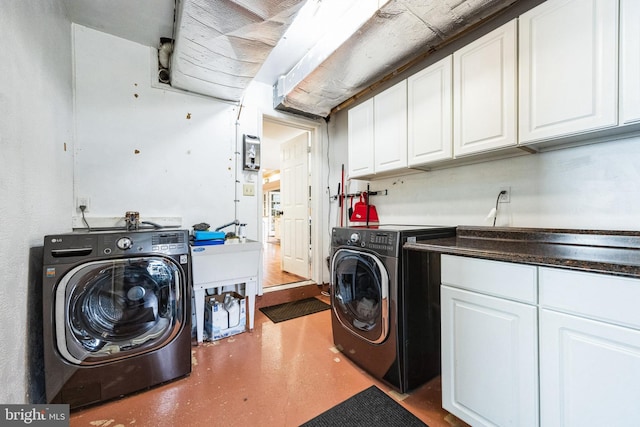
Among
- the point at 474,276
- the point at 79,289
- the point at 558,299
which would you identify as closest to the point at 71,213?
the point at 79,289

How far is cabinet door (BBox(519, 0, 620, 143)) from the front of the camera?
42.6 inches

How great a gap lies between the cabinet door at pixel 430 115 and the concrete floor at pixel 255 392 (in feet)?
4.93

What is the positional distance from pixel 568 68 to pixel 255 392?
235 centimetres

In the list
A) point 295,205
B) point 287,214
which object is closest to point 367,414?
point 295,205

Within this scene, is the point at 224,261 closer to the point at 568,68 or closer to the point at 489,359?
the point at 489,359

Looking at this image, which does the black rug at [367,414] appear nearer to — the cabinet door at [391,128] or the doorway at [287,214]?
the cabinet door at [391,128]

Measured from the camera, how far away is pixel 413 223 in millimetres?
2275

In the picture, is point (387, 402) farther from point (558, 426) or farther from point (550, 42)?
point (550, 42)

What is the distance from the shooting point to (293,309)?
2699 millimetres

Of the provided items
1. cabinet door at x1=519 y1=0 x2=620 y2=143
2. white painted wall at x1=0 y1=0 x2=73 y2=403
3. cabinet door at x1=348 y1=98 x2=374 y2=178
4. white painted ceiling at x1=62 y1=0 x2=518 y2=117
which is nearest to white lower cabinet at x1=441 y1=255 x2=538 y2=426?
cabinet door at x1=519 y1=0 x2=620 y2=143

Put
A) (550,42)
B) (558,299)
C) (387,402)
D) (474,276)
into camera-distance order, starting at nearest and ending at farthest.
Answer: (558,299) → (474,276) → (550,42) → (387,402)

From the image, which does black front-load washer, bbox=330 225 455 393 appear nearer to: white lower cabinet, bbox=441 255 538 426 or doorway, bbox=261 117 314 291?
white lower cabinet, bbox=441 255 538 426

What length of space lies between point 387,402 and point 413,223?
1.41 meters

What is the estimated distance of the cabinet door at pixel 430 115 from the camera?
5.43 feet
